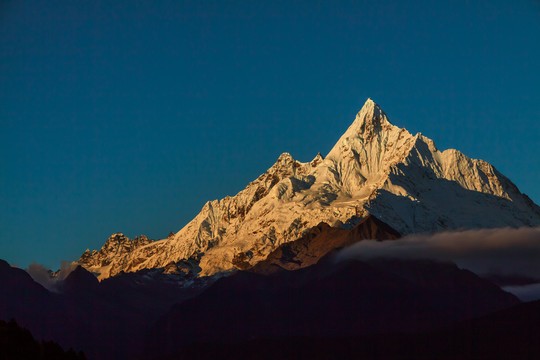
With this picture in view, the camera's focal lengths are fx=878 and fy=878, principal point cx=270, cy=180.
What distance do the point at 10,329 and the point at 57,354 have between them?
11477 mm

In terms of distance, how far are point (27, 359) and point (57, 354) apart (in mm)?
5331

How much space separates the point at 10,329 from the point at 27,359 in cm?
1211

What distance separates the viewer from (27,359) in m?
132

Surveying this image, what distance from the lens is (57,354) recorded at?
13550 cm

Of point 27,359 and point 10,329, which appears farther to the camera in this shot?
point 10,329

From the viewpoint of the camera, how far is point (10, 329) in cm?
14188
